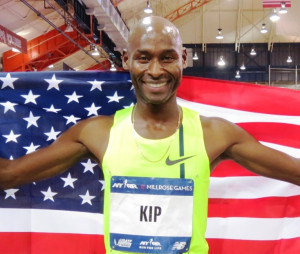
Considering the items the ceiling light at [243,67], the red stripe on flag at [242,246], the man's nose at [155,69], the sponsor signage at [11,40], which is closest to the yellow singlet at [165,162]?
the man's nose at [155,69]

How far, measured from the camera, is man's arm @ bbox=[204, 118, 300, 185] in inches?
80.0

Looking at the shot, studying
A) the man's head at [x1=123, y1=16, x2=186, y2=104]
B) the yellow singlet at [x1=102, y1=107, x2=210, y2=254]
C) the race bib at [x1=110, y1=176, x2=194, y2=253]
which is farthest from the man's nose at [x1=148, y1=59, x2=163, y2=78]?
the race bib at [x1=110, y1=176, x2=194, y2=253]

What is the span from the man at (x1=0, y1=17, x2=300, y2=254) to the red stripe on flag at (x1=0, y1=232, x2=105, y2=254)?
2.34 ft

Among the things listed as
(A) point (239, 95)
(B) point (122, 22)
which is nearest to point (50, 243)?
(A) point (239, 95)

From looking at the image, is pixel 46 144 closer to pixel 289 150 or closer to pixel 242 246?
pixel 242 246

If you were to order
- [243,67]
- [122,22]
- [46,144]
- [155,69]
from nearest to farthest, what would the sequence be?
[155,69]
[46,144]
[122,22]
[243,67]

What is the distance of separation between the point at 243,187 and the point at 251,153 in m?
0.67

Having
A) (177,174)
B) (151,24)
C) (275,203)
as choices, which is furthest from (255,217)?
(151,24)

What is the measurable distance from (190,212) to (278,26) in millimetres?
15859

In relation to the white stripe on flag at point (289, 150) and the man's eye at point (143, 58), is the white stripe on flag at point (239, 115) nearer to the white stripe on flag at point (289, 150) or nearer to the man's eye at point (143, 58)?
the white stripe on flag at point (289, 150)

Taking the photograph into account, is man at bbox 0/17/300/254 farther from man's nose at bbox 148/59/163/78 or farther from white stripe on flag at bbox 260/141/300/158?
white stripe on flag at bbox 260/141/300/158

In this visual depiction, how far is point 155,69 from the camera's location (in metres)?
1.84

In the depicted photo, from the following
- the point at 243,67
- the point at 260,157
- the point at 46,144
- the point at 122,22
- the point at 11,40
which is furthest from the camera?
the point at 243,67

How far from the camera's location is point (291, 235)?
261 cm
